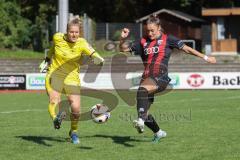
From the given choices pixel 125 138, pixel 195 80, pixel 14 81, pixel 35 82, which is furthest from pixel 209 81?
pixel 125 138

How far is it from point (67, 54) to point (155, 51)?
145 centimetres

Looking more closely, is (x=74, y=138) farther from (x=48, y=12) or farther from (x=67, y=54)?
(x=48, y=12)

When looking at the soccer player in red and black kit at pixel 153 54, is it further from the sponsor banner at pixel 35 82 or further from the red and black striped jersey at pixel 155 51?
the sponsor banner at pixel 35 82

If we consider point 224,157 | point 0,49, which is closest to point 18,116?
point 224,157

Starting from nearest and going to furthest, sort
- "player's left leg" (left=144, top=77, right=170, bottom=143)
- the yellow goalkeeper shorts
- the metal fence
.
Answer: "player's left leg" (left=144, top=77, right=170, bottom=143), the yellow goalkeeper shorts, the metal fence

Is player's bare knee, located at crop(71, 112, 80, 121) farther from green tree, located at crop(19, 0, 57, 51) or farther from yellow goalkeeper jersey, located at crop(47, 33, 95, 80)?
green tree, located at crop(19, 0, 57, 51)

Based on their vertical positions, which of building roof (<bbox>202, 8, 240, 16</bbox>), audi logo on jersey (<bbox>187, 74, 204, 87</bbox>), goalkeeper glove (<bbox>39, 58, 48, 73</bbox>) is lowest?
audi logo on jersey (<bbox>187, 74, 204, 87</bbox>)

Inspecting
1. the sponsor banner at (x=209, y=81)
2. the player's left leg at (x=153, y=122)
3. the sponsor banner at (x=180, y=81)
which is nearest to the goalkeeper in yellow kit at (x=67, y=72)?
the player's left leg at (x=153, y=122)

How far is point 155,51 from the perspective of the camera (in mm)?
9867

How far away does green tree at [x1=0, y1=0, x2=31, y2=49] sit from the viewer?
43231 mm

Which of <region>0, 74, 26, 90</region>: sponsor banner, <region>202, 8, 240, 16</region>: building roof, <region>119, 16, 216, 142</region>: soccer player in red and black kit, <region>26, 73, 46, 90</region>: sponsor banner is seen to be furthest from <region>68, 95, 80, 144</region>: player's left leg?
<region>202, 8, 240, 16</region>: building roof

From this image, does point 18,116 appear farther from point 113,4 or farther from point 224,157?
point 113,4

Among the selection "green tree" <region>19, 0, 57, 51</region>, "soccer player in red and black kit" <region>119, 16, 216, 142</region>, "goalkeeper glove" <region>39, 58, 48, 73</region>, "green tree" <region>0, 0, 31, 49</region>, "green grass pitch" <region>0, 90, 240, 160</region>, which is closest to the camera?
"green grass pitch" <region>0, 90, 240, 160</region>

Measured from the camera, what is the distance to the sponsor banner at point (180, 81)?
27.8 m
